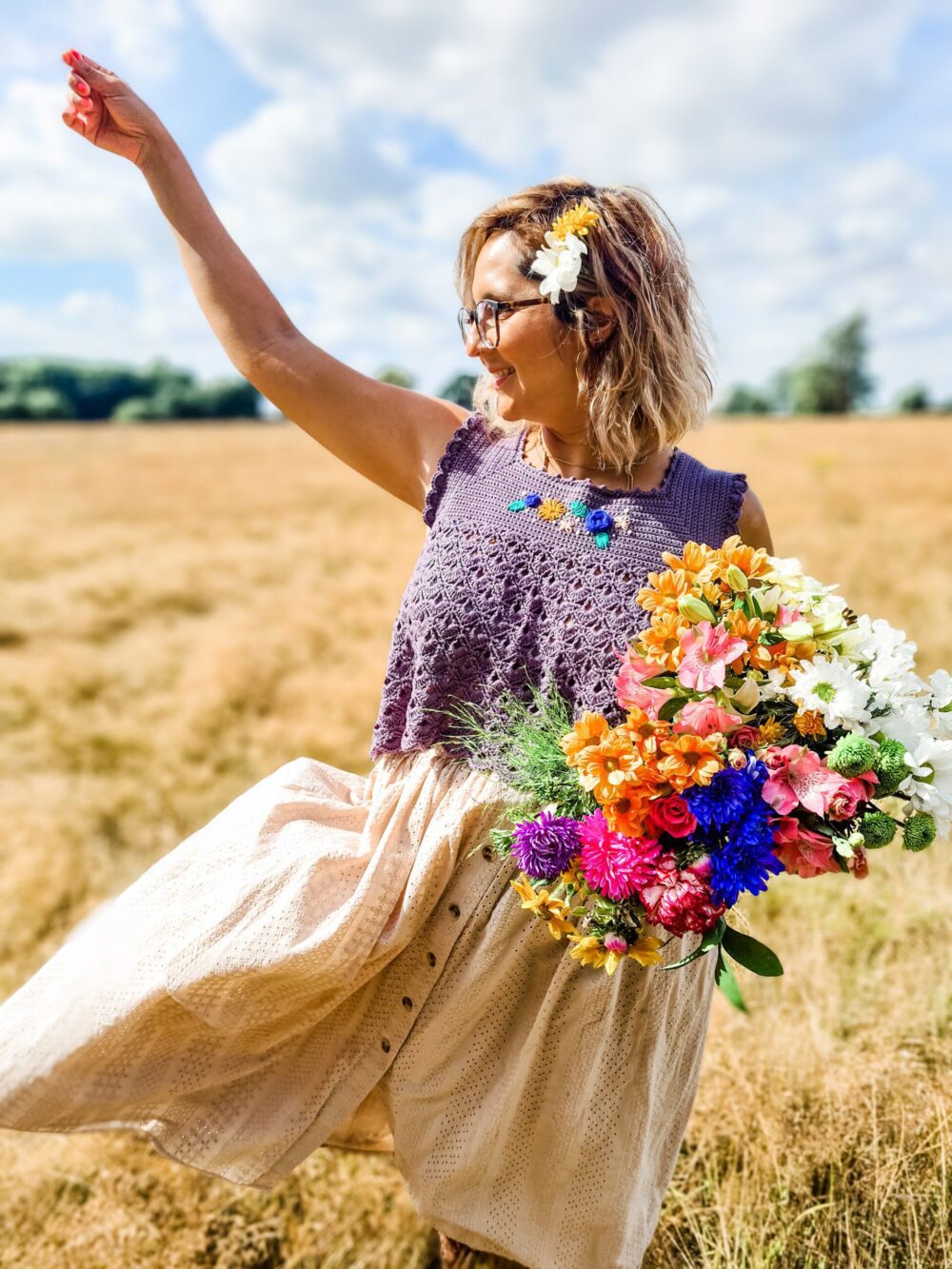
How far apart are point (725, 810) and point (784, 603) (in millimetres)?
399

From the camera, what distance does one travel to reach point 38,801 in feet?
18.2

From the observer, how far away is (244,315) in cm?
217

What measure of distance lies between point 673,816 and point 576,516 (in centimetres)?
80

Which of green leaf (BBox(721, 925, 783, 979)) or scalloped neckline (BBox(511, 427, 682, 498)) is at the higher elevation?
scalloped neckline (BBox(511, 427, 682, 498))

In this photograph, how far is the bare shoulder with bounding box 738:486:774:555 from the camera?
86.9 inches

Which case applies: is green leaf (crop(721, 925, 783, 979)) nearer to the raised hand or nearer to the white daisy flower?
the white daisy flower

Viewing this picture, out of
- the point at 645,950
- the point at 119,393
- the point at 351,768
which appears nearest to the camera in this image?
the point at 645,950

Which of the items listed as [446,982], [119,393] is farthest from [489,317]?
[119,393]

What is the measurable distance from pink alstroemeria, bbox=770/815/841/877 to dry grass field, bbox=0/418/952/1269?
0.98 meters

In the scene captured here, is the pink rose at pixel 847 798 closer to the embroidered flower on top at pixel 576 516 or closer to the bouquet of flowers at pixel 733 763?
the bouquet of flowers at pixel 733 763

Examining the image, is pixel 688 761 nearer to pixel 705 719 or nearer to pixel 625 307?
pixel 705 719

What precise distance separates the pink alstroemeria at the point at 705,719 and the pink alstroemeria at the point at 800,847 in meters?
0.17

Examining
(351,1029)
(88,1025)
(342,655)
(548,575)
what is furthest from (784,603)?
(342,655)

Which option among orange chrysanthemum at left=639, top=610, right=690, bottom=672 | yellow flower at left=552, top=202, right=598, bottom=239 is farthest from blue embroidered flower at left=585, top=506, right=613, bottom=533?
yellow flower at left=552, top=202, right=598, bottom=239
